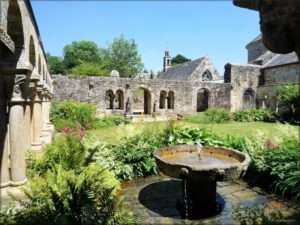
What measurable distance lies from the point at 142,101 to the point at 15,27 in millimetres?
28206

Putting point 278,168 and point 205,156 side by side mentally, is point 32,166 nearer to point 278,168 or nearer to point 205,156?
point 205,156

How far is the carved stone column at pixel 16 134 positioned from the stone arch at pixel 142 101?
18359 millimetres

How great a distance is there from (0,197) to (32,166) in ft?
5.32

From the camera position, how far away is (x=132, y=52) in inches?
1815

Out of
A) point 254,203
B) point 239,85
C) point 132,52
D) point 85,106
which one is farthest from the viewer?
point 132,52

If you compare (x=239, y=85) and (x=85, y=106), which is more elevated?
(x=239, y=85)

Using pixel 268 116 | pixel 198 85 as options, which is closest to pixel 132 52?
pixel 198 85

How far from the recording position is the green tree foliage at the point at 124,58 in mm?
45750

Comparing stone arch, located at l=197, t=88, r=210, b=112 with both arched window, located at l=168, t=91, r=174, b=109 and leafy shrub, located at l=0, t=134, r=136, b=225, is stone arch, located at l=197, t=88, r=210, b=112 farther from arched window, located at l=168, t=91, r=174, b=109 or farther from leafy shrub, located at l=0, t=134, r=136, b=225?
leafy shrub, located at l=0, t=134, r=136, b=225

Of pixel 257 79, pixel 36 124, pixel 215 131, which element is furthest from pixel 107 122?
pixel 257 79

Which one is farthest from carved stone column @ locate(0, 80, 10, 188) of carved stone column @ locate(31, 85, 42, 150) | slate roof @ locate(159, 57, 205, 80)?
slate roof @ locate(159, 57, 205, 80)

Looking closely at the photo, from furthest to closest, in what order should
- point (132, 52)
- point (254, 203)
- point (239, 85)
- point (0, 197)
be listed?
point (132, 52) < point (239, 85) < point (254, 203) < point (0, 197)

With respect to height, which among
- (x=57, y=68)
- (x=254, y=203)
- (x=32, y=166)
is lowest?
(x=254, y=203)

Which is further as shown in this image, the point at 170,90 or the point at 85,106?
the point at 170,90
